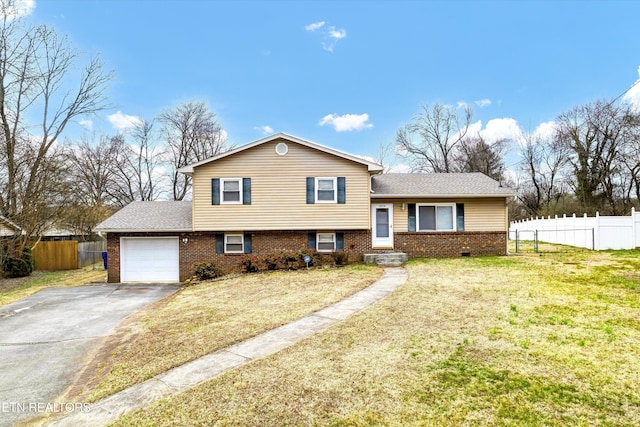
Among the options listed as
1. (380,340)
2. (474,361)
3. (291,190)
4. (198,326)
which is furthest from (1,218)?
(474,361)

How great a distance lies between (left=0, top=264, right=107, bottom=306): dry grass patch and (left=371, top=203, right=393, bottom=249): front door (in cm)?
1250

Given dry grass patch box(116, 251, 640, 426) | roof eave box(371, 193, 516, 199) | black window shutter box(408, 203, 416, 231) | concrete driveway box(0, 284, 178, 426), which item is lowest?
concrete driveway box(0, 284, 178, 426)

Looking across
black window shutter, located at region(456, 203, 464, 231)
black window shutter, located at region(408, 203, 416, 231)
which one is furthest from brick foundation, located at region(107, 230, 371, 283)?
black window shutter, located at region(456, 203, 464, 231)

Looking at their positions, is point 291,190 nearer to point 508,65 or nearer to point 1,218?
point 1,218

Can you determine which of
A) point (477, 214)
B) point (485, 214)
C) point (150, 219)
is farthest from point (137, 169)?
point (485, 214)

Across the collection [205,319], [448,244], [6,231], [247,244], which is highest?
[6,231]

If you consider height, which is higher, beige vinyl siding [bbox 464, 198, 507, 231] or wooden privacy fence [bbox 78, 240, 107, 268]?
beige vinyl siding [bbox 464, 198, 507, 231]

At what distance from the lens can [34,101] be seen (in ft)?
65.3

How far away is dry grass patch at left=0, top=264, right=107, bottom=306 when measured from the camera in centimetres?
1274

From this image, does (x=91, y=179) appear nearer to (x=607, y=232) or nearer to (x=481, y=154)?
(x=607, y=232)

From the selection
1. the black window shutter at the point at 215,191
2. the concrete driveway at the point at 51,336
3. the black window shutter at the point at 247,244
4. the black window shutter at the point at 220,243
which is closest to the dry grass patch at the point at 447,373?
the concrete driveway at the point at 51,336

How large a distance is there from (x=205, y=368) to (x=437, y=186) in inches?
545

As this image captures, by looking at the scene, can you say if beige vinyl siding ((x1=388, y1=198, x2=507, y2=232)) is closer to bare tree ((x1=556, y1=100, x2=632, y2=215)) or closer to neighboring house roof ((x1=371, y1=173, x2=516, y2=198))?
neighboring house roof ((x1=371, y1=173, x2=516, y2=198))

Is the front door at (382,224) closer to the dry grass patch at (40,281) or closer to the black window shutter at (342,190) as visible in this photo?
the black window shutter at (342,190)
